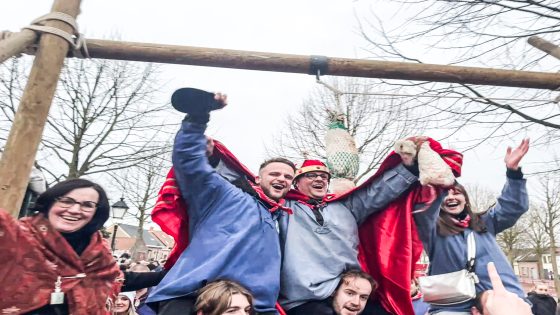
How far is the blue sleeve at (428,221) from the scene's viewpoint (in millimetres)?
2721

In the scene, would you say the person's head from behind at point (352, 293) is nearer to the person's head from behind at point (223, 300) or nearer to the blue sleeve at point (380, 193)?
the blue sleeve at point (380, 193)

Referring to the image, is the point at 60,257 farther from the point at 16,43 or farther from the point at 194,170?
the point at 16,43

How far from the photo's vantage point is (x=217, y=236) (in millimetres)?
2355

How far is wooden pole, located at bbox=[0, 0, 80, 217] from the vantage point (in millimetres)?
2086

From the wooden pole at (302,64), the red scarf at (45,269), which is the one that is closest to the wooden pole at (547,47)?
the wooden pole at (302,64)

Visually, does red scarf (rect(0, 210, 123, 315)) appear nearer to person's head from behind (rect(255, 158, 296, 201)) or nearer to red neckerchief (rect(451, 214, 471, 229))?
person's head from behind (rect(255, 158, 296, 201))

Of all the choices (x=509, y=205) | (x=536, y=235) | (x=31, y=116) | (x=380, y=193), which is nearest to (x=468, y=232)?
(x=509, y=205)

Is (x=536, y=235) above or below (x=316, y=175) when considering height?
below

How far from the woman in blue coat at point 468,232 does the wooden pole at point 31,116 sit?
2414mm

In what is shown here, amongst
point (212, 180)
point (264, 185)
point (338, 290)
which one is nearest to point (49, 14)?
point (212, 180)

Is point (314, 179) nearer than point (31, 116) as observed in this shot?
No

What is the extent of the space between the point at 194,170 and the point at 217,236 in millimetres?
393

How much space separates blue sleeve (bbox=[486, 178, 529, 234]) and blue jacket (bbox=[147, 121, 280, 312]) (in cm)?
187

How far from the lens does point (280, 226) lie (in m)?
2.72
